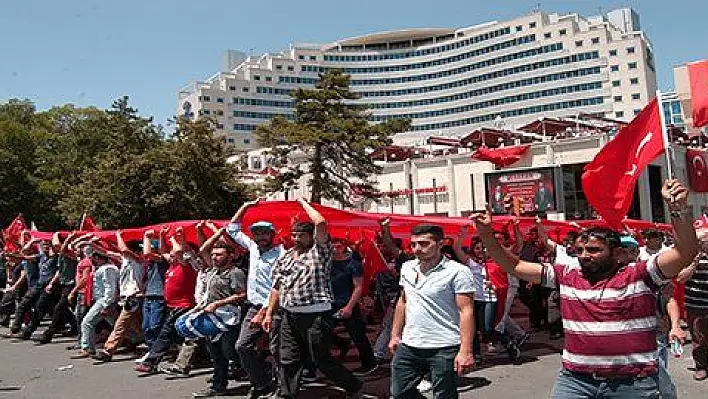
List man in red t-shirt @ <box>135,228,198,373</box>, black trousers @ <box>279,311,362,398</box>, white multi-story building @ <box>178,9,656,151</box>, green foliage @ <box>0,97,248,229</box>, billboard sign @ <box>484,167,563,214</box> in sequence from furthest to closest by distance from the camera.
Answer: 1. white multi-story building @ <box>178,9,656,151</box>
2. billboard sign @ <box>484,167,563,214</box>
3. green foliage @ <box>0,97,248,229</box>
4. man in red t-shirt @ <box>135,228,198,373</box>
5. black trousers @ <box>279,311,362,398</box>

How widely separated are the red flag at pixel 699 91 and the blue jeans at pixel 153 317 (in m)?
7.41

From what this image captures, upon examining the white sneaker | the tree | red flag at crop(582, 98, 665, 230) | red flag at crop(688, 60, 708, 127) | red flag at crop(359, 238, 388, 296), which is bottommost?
the white sneaker

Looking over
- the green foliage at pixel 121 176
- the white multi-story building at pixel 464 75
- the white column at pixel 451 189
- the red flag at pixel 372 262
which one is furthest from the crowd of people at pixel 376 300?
the white multi-story building at pixel 464 75

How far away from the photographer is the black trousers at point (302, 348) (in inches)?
248

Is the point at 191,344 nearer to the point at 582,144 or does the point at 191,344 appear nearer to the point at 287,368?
the point at 287,368

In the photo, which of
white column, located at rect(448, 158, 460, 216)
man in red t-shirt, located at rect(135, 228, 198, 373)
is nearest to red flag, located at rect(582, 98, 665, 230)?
man in red t-shirt, located at rect(135, 228, 198, 373)

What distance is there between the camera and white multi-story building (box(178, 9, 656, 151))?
4427 inches

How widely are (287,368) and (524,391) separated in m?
2.64

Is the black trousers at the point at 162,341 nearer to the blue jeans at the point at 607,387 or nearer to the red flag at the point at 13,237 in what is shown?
the blue jeans at the point at 607,387

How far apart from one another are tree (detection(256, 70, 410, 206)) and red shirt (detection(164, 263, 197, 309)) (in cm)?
2345

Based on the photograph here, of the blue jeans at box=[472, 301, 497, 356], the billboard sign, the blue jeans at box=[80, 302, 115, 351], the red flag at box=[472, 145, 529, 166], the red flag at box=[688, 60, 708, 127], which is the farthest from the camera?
the red flag at box=[472, 145, 529, 166]

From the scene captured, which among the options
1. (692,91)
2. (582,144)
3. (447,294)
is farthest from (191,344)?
(582,144)

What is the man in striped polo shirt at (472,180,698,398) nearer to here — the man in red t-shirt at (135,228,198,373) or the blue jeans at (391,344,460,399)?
the blue jeans at (391,344,460,399)

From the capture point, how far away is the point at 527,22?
122 m
